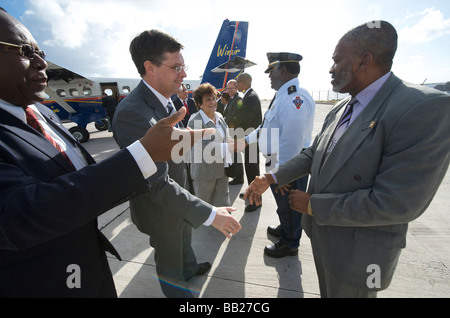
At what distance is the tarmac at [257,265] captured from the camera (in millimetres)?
2088

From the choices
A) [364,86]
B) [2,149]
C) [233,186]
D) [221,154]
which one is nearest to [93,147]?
[233,186]

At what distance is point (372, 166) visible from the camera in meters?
1.12

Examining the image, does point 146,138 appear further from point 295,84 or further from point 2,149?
point 295,84

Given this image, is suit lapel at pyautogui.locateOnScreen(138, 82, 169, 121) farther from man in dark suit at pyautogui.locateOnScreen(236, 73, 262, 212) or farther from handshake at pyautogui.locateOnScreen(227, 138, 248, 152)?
man in dark suit at pyautogui.locateOnScreen(236, 73, 262, 212)

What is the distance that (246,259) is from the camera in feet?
8.36

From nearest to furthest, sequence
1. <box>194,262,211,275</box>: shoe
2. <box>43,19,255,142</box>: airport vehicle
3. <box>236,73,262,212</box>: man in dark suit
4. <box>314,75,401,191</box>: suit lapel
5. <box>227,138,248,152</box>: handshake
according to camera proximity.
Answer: <box>314,75,401,191</box>: suit lapel < <box>194,262,211,275</box>: shoe < <box>227,138,248,152</box>: handshake < <box>236,73,262,212</box>: man in dark suit < <box>43,19,255,142</box>: airport vehicle

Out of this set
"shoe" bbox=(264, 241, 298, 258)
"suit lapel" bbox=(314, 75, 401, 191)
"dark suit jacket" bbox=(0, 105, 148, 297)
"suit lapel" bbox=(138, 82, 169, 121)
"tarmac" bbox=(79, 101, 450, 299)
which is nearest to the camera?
"dark suit jacket" bbox=(0, 105, 148, 297)

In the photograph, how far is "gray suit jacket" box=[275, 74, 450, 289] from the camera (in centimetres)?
97

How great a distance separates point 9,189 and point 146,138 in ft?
1.55

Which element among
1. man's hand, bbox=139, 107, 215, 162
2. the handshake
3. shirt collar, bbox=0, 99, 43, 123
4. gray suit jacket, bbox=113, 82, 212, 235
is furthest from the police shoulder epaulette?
shirt collar, bbox=0, 99, 43, 123

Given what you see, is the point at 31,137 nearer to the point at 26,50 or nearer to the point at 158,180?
the point at 26,50

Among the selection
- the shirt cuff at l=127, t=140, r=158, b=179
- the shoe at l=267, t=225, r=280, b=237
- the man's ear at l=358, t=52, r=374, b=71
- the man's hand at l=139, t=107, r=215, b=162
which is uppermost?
the man's ear at l=358, t=52, r=374, b=71

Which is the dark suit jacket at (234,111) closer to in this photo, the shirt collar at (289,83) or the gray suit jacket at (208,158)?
the gray suit jacket at (208,158)

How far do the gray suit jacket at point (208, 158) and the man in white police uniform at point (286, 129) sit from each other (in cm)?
60
